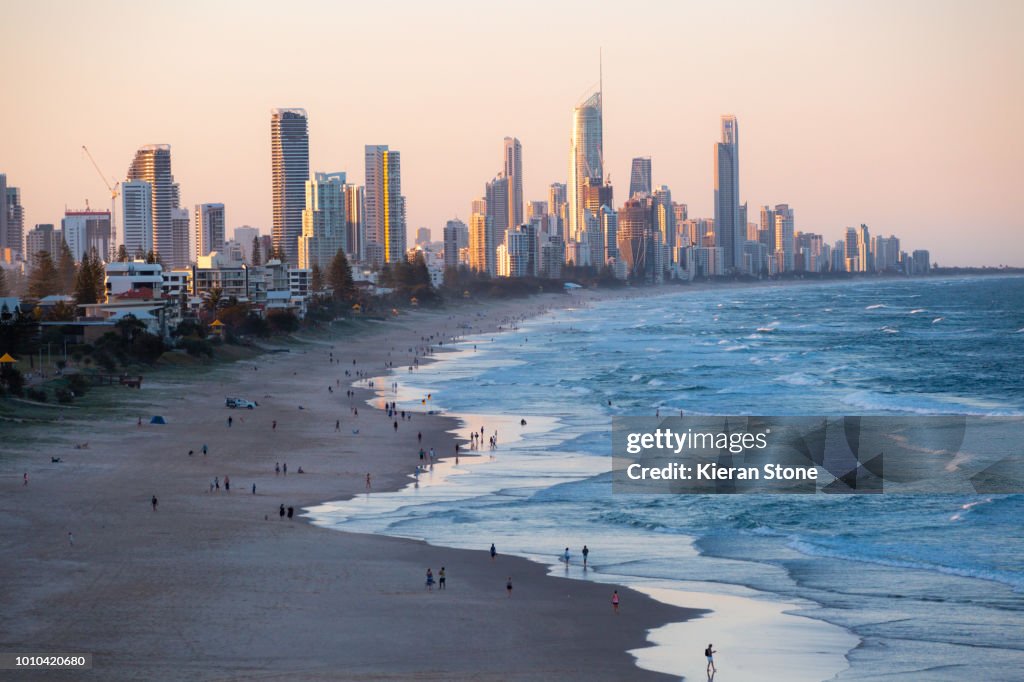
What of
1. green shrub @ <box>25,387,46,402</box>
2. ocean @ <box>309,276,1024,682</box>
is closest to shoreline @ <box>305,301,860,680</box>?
ocean @ <box>309,276,1024,682</box>

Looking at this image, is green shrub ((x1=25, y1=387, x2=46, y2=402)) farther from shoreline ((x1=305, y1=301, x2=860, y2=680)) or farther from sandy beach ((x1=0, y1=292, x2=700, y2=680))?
shoreline ((x1=305, y1=301, x2=860, y2=680))

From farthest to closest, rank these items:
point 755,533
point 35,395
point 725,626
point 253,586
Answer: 1. point 35,395
2. point 755,533
3. point 253,586
4. point 725,626

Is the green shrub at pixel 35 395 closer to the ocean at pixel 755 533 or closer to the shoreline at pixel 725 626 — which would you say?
the ocean at pixel 755 533

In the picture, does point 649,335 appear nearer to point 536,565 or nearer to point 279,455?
point 279,455

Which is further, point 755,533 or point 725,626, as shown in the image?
point 755,533

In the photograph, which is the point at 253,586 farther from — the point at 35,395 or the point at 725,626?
the point at 35,395

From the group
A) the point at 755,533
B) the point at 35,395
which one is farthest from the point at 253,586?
the point at 35,395

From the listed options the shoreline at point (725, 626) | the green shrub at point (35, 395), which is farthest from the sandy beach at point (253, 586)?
the green shrub at point (35, 395)

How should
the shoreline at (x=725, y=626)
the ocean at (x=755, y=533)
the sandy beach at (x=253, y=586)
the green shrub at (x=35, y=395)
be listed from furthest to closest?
the green shrub at (x=35, y=395) < the ocean at (x=755, y=533) < the shoreline at (x=725, y=626) < the sandy beach at (x=253, y=586)
